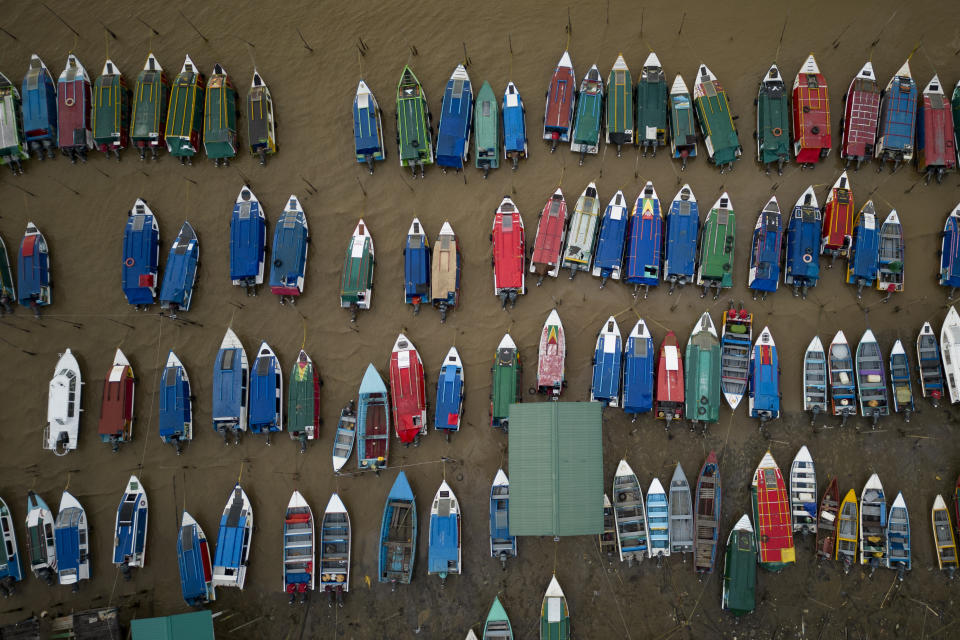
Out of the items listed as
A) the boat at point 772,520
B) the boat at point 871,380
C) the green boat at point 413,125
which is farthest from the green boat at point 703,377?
the green boat at point 413,125

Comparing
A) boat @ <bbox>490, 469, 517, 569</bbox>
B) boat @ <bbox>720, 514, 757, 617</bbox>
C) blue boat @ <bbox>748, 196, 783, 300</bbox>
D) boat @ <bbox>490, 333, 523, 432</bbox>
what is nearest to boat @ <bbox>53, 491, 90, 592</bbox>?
boat @ <bbox>490, 469, 517, 569</bbox>

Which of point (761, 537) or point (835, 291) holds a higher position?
point (835, 291)

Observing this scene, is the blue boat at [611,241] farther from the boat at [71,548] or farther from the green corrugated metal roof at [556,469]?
the boat at [71,548]

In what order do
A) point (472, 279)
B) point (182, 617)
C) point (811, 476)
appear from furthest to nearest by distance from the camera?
point (472, 279), point (811, 476), point (182, 617)

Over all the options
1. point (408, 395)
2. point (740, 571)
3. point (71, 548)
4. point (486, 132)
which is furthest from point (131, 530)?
point (740, 571)

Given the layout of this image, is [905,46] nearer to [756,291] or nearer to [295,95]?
[756,291]

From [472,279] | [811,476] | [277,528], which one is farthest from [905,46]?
[277,528]

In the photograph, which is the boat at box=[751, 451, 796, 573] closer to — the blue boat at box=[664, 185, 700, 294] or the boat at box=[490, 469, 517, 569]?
the blue boat at box=[664, 185, 700, 294]
